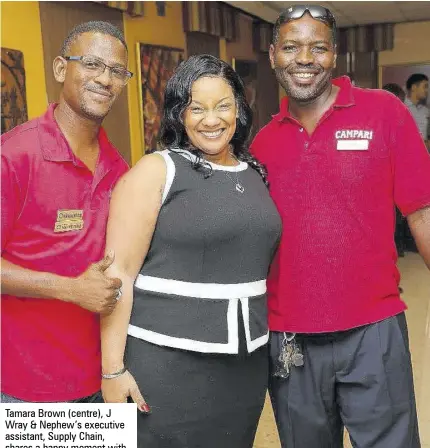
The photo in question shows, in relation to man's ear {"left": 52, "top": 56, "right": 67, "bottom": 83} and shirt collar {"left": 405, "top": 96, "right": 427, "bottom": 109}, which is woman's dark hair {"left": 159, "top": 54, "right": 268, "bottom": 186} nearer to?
man's ear {"left": 52, "top": 56, "right": 67, "bottom": 83}

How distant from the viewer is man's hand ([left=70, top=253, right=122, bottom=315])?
4.33ft

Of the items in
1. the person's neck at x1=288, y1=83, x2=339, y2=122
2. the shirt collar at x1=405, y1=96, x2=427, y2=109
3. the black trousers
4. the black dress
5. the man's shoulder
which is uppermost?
the shirt collar at x1=405, y1=96, x2=427, y2=109

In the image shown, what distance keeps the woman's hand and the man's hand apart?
0.20 meters

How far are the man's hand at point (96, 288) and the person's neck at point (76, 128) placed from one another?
34 centimetres

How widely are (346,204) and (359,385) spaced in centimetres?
51

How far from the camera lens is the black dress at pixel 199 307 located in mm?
1383

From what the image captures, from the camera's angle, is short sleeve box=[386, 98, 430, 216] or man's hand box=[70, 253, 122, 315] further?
short sleeve box=[386, 98, 430, 216]

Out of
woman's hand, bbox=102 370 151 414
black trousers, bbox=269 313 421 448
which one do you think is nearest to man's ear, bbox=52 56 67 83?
woman's hand, bbox=102 370 151 414

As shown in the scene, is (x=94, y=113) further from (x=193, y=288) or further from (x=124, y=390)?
(x=124, y=390)

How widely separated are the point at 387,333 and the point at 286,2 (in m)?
5.33

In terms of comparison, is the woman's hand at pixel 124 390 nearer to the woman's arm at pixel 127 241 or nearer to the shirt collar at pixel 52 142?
the woman's arm at pixel 127 241

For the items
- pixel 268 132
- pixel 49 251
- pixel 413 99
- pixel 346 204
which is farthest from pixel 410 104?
pixel 49 251

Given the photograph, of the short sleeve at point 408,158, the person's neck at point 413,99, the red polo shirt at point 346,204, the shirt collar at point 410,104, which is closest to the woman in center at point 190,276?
the red polo shirt at point 346,204

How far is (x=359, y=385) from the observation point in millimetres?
1600
